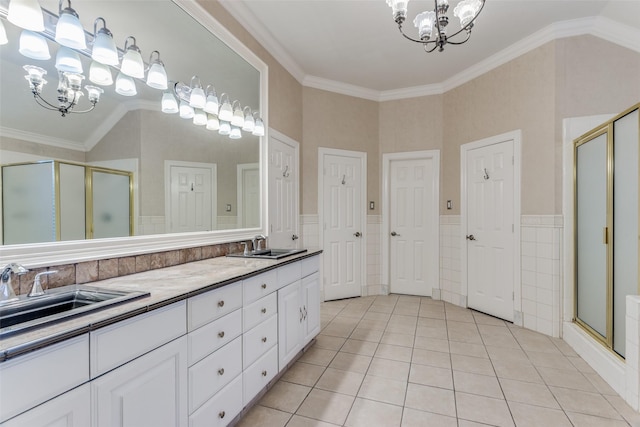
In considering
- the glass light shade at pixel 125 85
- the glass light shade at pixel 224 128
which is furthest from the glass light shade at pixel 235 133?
the glass light shade at pixel 125 85

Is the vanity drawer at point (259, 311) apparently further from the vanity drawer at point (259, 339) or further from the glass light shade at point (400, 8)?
the glass light shade at point (400, 8)

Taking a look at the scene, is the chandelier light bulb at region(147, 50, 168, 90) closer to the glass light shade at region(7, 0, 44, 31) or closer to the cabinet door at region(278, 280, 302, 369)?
the glass light shade at region(7, 0, 44, 31)

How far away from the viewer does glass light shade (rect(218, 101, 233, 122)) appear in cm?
245

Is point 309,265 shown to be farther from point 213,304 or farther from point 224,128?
point 224,128

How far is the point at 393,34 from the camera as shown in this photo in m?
3.23

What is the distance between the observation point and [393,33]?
10.6ft

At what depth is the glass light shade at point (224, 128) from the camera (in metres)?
2.55

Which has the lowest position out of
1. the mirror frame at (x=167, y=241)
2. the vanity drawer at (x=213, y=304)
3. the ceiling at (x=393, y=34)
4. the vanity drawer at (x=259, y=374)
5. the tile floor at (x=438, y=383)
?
the tile floor at (x=438, y=383)

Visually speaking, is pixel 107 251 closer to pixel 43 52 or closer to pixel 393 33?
pixel 43 52

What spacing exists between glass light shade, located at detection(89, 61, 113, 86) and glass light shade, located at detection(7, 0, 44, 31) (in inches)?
11.3

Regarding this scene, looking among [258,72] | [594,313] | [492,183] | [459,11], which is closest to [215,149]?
[258,72]

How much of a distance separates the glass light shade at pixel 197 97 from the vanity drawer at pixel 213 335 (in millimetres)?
1443

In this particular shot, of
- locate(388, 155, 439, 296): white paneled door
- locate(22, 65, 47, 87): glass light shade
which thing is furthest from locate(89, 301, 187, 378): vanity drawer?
Result: locate(388, 155, 439, 296): white paneled door

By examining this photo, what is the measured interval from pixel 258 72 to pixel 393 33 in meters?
1.43
